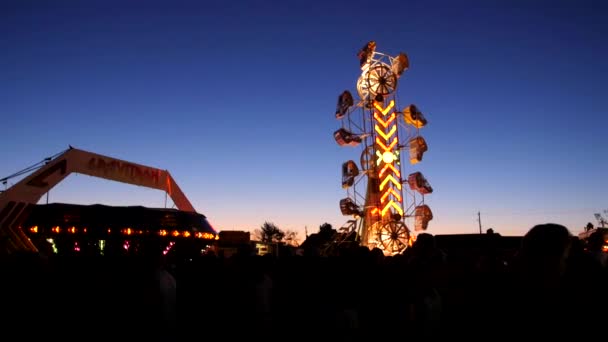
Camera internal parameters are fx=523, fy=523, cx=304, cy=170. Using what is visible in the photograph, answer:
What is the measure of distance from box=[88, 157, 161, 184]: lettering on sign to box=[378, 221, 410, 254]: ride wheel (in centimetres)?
1382

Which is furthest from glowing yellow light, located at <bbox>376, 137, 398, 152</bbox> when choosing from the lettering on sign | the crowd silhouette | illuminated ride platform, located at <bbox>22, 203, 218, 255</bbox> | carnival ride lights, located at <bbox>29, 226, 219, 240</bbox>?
the crowd silhouette

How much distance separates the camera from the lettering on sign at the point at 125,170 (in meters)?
14.5

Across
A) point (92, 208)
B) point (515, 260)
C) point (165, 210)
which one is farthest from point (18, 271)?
point (165, 210)

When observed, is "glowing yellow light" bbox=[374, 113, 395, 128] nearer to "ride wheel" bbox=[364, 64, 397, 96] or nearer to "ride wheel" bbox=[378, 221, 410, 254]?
"ride wheel" bbox=[364, 64, 397, 96]

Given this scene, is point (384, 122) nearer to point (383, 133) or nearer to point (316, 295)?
point (383, 133)

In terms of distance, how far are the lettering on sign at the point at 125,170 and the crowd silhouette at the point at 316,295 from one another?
9.01m

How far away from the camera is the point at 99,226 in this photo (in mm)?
13648

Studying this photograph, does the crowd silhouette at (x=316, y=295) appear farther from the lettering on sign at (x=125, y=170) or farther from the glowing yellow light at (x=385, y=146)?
the glowing yellow light at (x=385, y=146)

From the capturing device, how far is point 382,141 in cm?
2898

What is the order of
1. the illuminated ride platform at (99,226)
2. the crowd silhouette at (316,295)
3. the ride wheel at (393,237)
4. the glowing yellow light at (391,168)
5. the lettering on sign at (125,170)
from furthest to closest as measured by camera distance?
the glowing yellow light at (391,168) → the ride wheel at (393,237) → the lettering on sign at (125,170) → the illuminated ride platform at (99,226) → the crowd silhouette at (316,295)

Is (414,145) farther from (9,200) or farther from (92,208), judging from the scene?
(9,200)

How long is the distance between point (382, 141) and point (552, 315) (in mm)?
26459

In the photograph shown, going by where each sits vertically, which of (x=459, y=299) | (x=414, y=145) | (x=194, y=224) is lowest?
(x=459, y=299)

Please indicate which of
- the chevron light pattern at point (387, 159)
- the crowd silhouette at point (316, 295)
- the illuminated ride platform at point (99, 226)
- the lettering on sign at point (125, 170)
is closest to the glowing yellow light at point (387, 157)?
the chevron light pattern at point (387, 159)
